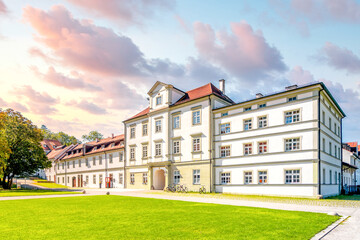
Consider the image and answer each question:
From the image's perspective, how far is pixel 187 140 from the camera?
1314 inches

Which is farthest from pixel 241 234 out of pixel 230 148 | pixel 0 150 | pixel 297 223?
pixel 0 150

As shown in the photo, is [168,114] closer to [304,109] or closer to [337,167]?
[304,109]

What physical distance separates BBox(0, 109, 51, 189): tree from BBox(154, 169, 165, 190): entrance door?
64.8ft

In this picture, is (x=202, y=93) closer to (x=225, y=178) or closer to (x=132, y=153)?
(x=225, y=178)

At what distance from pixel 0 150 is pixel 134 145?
17.6m

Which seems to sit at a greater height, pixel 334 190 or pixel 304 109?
pixel 304 109

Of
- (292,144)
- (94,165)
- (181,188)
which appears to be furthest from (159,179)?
(292,144)

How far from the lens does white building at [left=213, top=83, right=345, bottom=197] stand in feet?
79.3

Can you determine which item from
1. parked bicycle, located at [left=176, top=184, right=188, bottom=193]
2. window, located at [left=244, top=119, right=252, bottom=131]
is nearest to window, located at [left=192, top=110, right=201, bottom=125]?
window, located at [left=244, top=119, right=252, bottom=131]

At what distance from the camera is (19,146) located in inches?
1657

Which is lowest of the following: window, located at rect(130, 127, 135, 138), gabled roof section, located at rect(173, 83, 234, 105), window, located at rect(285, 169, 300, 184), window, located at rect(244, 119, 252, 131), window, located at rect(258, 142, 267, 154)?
window, located at rect(285, 169, 300, 184)

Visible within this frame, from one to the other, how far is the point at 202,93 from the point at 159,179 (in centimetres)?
1329

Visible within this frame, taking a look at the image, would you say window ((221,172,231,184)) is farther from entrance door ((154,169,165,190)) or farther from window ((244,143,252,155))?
entrance door ((154,169,165,190))

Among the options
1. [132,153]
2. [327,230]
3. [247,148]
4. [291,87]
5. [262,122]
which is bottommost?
[327,230]
